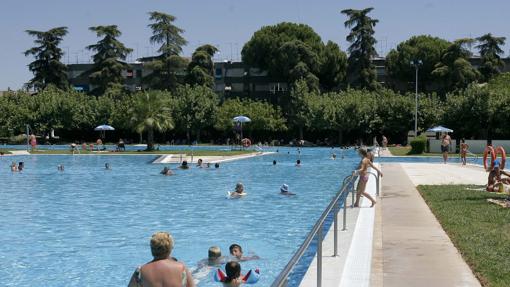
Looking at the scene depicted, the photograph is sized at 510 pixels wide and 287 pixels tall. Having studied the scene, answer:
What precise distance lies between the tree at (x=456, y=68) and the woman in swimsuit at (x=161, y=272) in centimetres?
6870

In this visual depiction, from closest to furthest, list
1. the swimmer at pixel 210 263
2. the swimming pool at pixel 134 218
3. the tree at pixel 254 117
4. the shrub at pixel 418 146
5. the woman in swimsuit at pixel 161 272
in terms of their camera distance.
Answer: the woman in swimsuit at pixel 161 272
the swimmer at pixel 210 263
the swimming pool at pixel 134 218
the shrub at pixel 418 146
the tree at pixel 254 117

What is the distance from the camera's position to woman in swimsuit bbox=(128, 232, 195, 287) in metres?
4.77

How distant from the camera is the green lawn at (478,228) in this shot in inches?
305

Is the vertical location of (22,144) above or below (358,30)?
below

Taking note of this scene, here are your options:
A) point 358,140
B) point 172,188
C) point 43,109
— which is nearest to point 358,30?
point 358,140

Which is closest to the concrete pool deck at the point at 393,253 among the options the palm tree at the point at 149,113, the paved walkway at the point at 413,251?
the paved walkway at the point at 413,251

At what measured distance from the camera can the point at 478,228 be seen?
35.8ft

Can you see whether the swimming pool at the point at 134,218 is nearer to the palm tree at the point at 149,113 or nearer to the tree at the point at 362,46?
the palm tree at the point at 149,113

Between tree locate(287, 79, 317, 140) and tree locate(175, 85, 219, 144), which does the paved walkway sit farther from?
tree locate(175, 85, 219, 144)

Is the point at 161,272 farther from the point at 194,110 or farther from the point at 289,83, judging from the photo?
the point at 289,83

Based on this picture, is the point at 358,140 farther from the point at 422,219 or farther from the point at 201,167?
the point at 422,219

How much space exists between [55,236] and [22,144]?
184 feet

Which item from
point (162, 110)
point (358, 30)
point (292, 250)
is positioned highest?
point (358, 30)

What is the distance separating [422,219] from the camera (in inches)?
494
